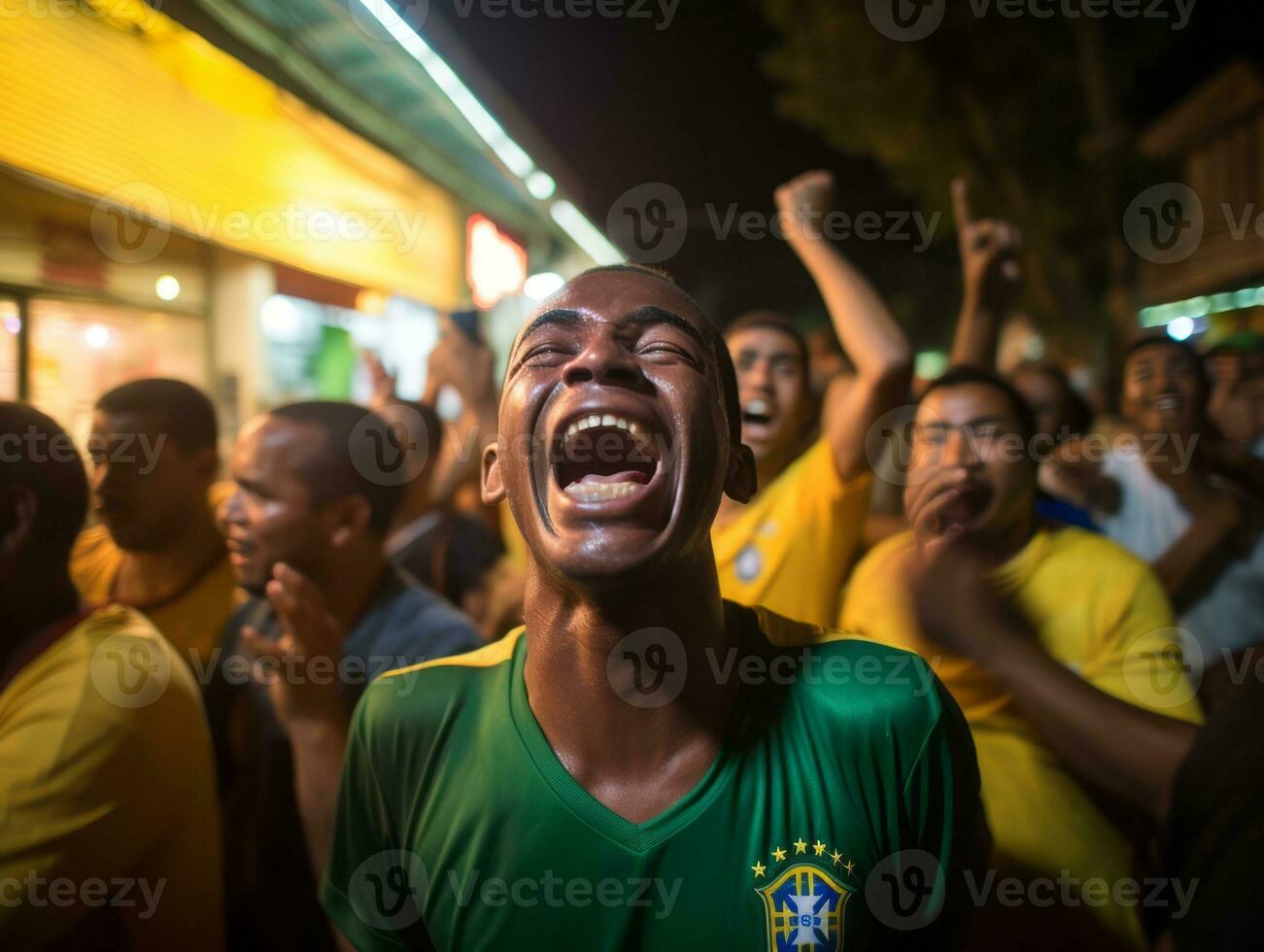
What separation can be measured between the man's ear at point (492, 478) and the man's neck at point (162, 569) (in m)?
1.42

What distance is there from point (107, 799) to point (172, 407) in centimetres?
119

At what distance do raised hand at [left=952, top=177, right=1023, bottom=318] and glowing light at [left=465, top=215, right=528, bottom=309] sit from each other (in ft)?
16.5

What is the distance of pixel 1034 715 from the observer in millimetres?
1982

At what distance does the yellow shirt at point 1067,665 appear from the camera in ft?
6.54

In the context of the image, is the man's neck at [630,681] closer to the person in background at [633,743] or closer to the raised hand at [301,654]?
the person in background at [633,743]

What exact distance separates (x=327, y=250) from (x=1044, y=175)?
12.8 metres

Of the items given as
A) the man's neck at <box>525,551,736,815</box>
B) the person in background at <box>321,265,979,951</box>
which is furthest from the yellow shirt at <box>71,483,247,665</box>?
the man's neck at <box>525,551,736,815</box>

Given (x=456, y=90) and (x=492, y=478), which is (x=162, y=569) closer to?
(x=492, y=478)

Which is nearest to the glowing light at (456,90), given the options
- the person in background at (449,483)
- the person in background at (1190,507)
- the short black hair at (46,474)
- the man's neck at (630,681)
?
the person in background at (449,483)

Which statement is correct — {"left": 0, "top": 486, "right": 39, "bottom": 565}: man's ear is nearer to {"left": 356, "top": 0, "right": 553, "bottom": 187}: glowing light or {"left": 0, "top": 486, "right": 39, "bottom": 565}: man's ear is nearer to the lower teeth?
the lower teeth

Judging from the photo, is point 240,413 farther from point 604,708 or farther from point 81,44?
point 604,708

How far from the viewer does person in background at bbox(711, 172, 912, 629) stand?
240 centimetres

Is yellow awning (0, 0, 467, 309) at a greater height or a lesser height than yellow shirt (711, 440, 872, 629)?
greater

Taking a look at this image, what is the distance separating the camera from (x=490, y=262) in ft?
24.4
